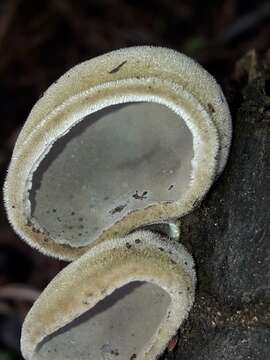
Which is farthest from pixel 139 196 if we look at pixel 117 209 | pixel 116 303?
pixel 116 303

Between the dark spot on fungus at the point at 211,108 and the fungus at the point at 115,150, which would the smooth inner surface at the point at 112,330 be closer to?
the fungus at the point at 115,150

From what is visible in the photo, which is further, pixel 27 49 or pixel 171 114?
pixel 27 49

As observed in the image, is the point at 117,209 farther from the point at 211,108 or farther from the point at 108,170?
the point at 211,108

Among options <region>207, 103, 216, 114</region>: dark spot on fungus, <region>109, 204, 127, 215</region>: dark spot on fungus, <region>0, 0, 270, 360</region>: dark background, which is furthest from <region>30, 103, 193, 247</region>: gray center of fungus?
<region>0, 0, 270, 360</region>: dark background

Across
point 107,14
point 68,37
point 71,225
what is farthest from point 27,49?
point 71,225

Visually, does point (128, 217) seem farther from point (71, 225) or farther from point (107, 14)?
point (107, 14)
